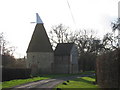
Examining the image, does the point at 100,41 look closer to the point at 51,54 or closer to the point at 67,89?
the point at 51,54

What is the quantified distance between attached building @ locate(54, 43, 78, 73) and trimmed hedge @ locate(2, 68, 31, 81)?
23787 mm

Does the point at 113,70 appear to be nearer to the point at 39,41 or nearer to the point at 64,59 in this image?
the point at 39,41

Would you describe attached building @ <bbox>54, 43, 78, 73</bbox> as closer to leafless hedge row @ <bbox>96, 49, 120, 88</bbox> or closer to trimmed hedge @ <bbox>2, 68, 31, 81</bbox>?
trimmed hedge @ <bbox>2, 68, 31, 81</bbox>

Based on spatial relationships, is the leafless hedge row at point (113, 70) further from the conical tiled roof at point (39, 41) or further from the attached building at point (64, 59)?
the attached building at point (64, 59)

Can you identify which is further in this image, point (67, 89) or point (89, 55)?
point (89, 55)

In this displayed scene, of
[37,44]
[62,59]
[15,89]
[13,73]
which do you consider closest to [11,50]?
[37,44]

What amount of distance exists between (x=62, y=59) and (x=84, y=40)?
15.7 meters

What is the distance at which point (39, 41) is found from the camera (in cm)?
6206

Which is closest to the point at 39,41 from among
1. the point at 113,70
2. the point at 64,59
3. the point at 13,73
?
the point at 64,59

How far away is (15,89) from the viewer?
2138 centimetres

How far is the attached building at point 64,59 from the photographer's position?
66250mm

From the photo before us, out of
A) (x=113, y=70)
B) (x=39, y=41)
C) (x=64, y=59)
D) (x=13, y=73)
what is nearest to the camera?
(x=113, y=70)

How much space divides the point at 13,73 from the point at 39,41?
26.0m

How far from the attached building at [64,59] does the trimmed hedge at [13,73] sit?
2379 cm
